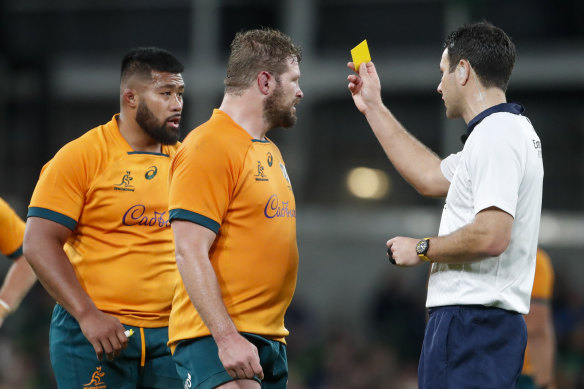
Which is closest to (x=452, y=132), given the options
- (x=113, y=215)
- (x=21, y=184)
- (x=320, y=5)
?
(x=320, y=5)

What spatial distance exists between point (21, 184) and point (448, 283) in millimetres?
11144

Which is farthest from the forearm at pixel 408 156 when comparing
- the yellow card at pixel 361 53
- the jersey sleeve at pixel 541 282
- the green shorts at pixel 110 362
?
the jersey sleeve at pixel 541 282

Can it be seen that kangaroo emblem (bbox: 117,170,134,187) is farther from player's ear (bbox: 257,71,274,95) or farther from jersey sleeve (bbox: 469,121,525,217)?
jersey sleeve (bbox: 469,121,525,217)

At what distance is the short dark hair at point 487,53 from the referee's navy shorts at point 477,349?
877mm

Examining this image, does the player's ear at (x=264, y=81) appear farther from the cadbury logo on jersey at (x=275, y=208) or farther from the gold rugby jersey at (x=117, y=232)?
the gold rugby jersey at (x=117, y=232)

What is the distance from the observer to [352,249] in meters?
13.1

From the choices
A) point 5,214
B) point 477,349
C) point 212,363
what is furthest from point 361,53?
point 5,214

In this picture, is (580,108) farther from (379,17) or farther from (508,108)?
(508,108)

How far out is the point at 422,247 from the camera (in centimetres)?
327

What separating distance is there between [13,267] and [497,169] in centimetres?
252

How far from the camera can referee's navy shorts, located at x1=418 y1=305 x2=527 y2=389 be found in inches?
126

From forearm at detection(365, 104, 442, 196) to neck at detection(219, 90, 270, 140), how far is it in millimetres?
622

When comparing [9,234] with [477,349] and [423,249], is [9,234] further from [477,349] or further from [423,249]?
[477,349]

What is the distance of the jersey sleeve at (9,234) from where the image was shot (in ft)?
14.6
